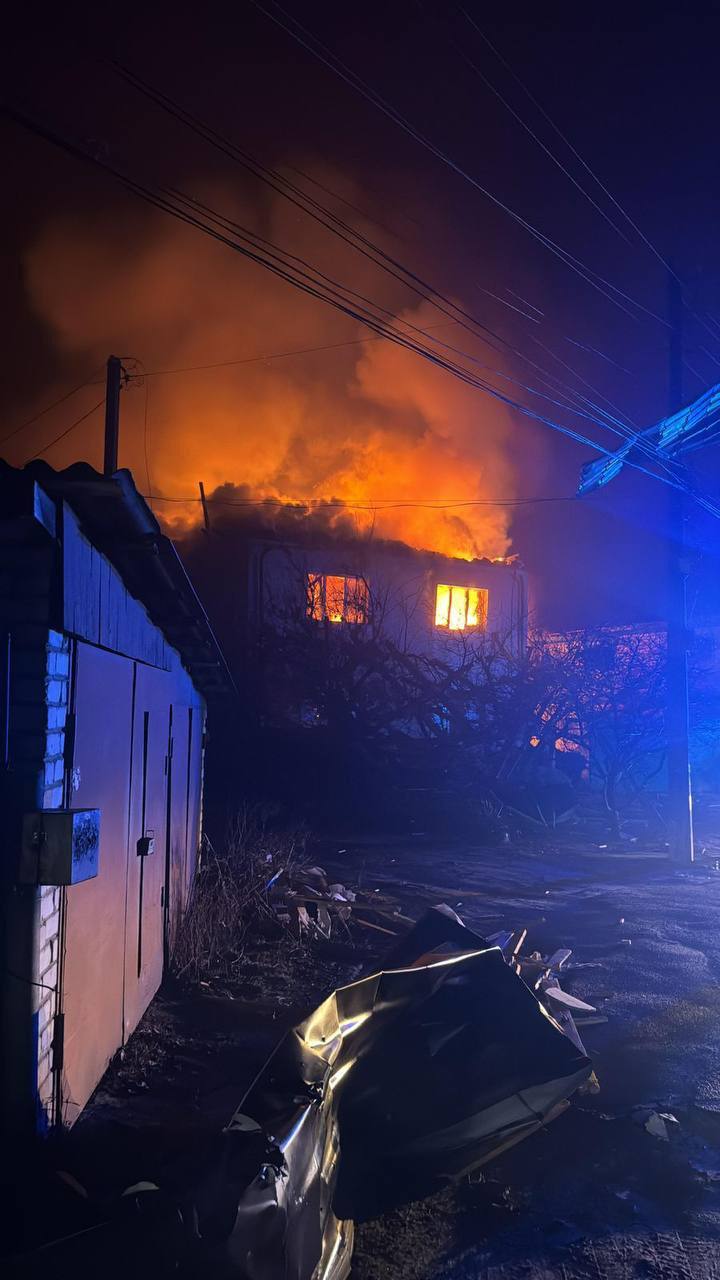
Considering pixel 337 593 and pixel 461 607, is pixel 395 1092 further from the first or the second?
pixel 461 607

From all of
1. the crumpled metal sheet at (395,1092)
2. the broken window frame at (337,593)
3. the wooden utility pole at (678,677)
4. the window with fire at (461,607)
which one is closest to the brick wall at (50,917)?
the crumpled metal sheet at (395,1092)

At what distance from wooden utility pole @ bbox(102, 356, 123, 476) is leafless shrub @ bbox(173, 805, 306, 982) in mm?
7792

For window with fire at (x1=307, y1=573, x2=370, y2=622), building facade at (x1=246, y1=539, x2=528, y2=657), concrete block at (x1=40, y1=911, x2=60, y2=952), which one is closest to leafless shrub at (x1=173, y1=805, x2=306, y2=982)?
concrete block at (x1=40, y1=911, x2=60, y2=952)

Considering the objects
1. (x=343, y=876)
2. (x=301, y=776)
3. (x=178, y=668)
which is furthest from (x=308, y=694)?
(x=178, y=668)

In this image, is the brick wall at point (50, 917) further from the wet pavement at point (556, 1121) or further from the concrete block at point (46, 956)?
the wet pavement at point (556, 1121)

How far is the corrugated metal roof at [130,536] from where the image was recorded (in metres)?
3.60

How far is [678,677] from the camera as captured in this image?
13.3 metres

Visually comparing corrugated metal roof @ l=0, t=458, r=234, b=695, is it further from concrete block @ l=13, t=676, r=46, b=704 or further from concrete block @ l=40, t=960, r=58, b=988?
concrete block @ l=40, t=960, r=58, b=988

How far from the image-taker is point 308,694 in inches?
715

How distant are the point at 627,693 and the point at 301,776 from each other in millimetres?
7547

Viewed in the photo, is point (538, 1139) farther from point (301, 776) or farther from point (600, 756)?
point (600, 756)

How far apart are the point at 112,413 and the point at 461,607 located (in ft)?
46.5

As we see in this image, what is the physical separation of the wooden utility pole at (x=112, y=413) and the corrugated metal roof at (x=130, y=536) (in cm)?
843

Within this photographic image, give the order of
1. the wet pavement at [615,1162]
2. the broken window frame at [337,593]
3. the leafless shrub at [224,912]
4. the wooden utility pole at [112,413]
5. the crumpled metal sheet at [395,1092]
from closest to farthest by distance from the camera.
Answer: the crumpled metal sheet at [395,1092], the wet pavement at [615,1162], the leafless shrub at [224,912], the wooden utility pole at [112,413], the broken window frame at [337,593]
